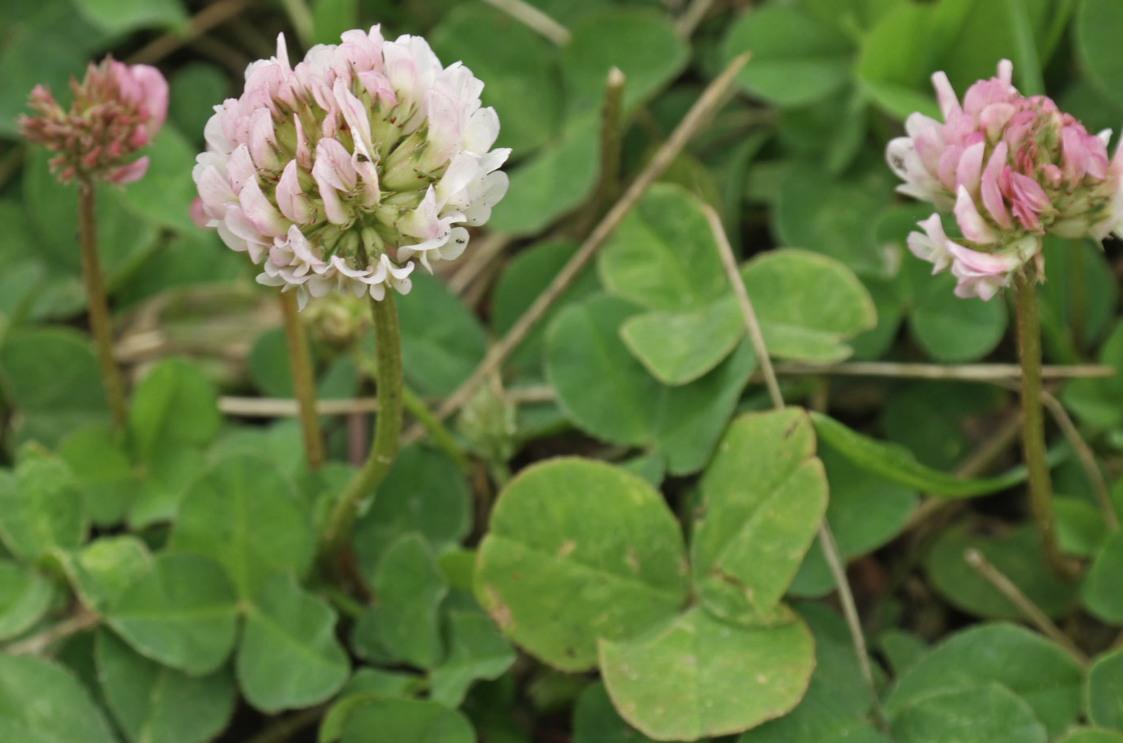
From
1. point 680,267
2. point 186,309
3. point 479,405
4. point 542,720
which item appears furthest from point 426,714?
point 186,309

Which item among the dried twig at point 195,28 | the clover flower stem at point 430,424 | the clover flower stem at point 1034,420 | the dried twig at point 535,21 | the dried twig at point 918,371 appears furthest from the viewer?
the dried twig at point 195,28

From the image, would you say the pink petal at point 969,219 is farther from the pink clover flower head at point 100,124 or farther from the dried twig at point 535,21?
the dried twig at point 535,21

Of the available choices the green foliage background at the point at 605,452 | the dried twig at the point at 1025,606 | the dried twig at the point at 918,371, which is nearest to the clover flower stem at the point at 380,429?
the green foliage background at the point at 605,452

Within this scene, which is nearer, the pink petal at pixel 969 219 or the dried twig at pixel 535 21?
the pink petal at pixel 969 219

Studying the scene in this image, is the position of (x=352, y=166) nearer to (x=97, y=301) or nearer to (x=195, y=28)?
(x=97, y=301)

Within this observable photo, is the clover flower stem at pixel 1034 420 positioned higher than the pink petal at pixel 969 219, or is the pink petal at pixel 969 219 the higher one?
the pink petal at pixel 969 219

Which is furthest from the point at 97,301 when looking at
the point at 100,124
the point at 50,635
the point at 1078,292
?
the point at 1078,292
